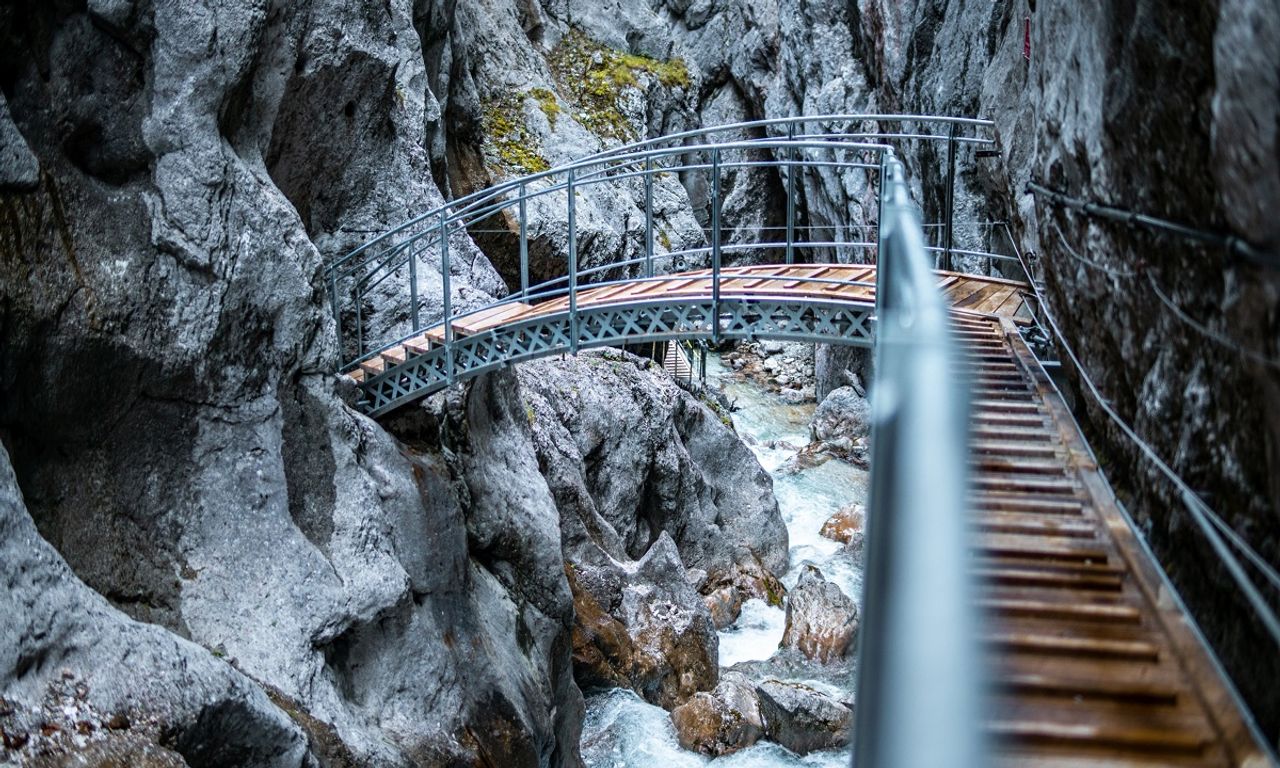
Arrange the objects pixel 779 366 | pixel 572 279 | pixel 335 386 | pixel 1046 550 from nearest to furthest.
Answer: pixel 1046 550
pixel 335 386
pixel 572 279
pixel 779 366

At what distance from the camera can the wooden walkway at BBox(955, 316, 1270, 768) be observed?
357 centimetres

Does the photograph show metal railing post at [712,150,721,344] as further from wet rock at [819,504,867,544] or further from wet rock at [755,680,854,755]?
wet rock at [819,504,867,544]

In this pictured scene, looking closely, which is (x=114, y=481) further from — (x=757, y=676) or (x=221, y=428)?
(x=757, y=676)

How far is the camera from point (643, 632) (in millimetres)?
15586

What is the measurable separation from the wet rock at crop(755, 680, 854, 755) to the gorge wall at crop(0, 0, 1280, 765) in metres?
1.79

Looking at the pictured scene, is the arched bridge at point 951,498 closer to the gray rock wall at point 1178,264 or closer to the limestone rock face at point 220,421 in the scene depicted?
the gray rock wall at point 1178,264

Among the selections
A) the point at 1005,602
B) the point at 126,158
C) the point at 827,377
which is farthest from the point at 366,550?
the point at 827,377

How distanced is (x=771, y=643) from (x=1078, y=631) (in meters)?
13.6

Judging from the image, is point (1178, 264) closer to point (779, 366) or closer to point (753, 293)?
point (753, 293)

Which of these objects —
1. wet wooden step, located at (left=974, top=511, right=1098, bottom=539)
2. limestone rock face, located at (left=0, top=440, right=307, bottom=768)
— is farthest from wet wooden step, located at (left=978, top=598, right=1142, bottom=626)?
limestone rock face, located at (left=0, top=440, right=307, bottom=768)

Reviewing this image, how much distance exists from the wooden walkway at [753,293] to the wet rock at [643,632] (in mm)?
4919

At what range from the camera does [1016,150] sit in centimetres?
1136

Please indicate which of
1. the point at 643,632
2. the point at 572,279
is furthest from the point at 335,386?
the point at 643,632

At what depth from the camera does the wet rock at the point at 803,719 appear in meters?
14.0
